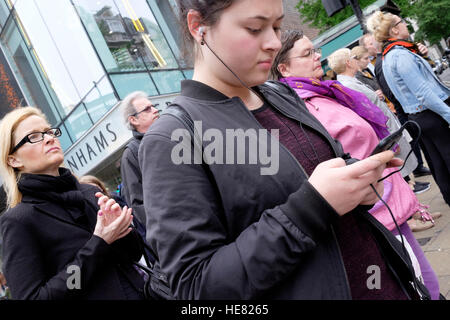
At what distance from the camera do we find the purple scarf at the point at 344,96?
8.11ft

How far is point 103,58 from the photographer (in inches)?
456

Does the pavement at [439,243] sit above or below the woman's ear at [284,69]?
below

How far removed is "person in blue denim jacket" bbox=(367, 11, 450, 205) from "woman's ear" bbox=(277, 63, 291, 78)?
1285 millimetres

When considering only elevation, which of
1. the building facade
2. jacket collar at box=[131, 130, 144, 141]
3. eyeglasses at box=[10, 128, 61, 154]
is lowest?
jacket collar at box=[131, 130, 144, 141]

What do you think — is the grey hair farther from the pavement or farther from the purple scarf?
the pavement

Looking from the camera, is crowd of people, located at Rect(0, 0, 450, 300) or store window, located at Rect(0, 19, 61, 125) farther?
store window, located at Rect(0, 19, 61, 125)

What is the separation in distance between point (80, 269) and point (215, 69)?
1320 millimetres

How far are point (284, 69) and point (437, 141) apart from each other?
1.83 m

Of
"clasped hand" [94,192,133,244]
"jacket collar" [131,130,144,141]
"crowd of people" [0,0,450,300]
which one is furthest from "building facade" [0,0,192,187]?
"crowd of people" [0,0,450,300]

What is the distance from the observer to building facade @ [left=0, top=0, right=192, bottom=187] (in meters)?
11.7

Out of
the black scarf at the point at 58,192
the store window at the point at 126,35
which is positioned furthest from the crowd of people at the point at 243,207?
the store window at the point at 126,35

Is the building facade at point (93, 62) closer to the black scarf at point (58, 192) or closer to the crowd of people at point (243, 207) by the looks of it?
the black scarf at point (58, 192)

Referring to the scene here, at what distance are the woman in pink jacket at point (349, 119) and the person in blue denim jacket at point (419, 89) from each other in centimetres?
90
